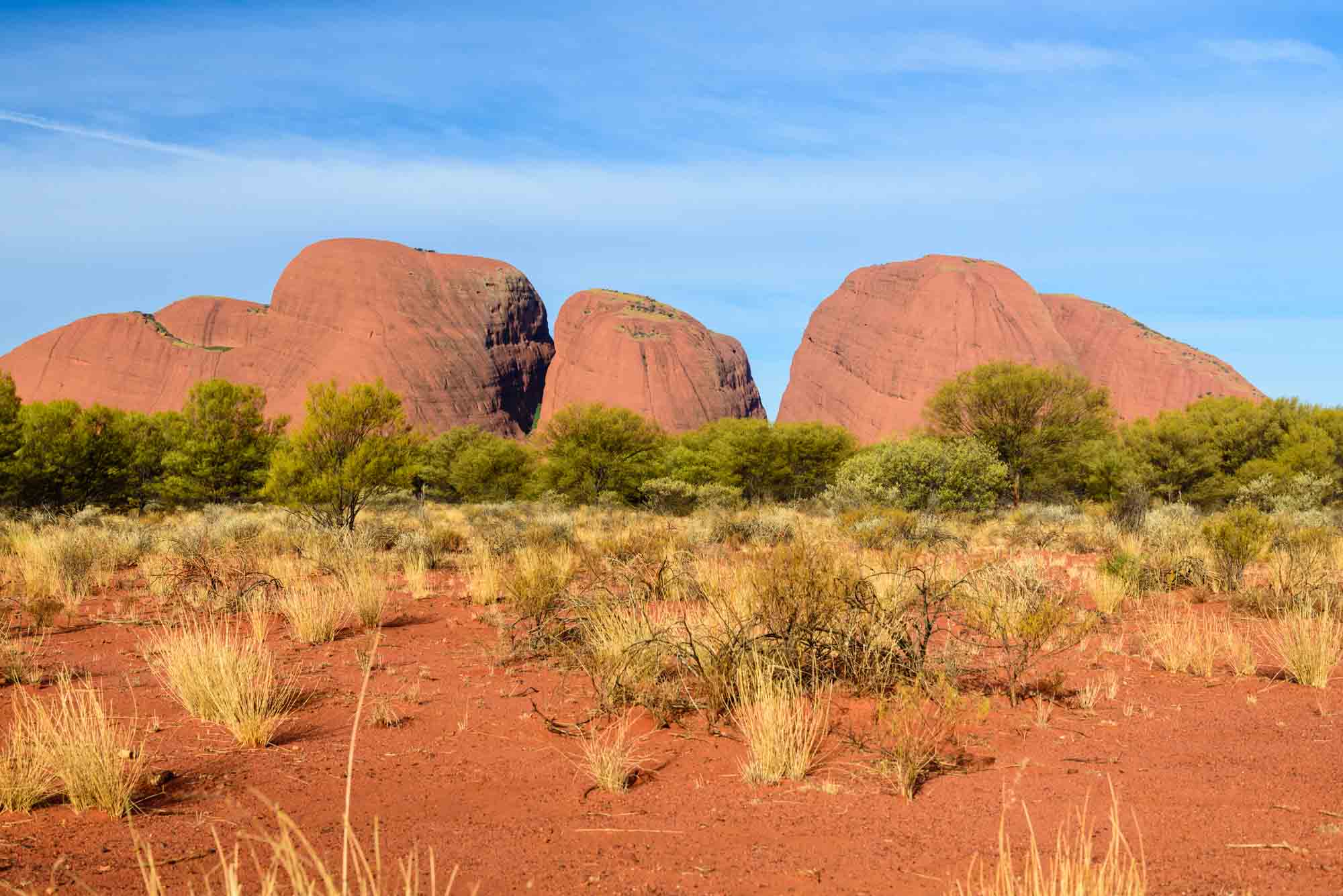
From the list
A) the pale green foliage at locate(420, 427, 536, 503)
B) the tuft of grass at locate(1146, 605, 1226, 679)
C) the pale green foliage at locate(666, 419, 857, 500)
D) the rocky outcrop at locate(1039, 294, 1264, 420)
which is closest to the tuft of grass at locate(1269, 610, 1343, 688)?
the tuft of grass at locate(1146, 605, 1226, 679)

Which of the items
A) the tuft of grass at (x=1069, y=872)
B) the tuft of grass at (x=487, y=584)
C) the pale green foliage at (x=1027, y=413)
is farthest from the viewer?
the pale green foliage at (x=1027, y=413)

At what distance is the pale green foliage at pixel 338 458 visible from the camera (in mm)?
19016

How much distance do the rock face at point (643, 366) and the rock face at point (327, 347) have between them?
5.98 meters

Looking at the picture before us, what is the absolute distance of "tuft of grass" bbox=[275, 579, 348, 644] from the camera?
7.61m

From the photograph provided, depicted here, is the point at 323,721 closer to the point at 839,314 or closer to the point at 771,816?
the point at 771,816

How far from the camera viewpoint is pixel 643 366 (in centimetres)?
10200

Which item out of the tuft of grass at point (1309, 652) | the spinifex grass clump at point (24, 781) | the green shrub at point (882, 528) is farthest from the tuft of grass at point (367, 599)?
the green shrub at point (882, 528)

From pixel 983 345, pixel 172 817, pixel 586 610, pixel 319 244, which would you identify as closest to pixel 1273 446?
pixel 586 610

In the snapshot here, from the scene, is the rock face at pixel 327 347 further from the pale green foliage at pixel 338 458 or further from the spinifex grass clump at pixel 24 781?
the spinifex grass clump at pixel 24 781

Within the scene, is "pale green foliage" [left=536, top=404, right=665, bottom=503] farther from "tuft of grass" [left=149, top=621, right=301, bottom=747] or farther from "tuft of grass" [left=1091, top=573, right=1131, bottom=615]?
"tuft of grass" [left=149, top=621, right=301, bottom=747]

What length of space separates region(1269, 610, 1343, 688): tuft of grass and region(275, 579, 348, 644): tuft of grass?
7778 mm

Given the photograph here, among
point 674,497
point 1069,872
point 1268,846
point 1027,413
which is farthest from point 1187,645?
point 1027,413

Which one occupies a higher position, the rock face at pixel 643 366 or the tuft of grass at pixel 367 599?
the rock face at pixel 643 366

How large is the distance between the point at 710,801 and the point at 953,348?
10070cm
